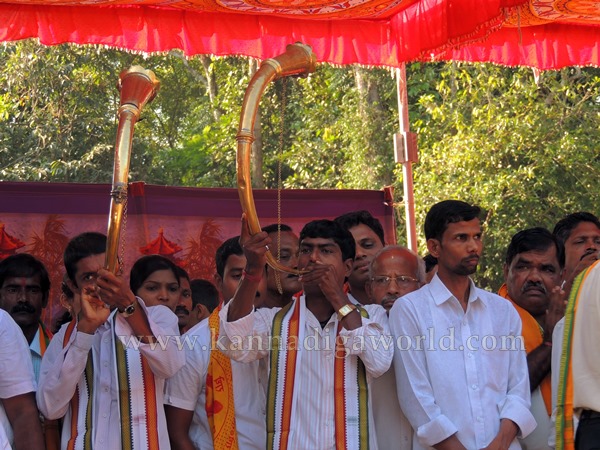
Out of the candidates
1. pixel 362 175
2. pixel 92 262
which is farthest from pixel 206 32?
pixel 362 175

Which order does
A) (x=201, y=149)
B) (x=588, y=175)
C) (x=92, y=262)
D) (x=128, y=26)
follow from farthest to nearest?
1. (x=201, y=149)
2. (x=588, y=175)
3. (x=128, y=26)
4. (x=92, y=262)

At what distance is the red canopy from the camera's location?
6.09m

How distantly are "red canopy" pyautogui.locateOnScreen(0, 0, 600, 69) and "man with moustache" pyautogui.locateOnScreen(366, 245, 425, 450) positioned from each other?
1597 millimetres

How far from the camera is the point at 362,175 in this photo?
49.8 feet

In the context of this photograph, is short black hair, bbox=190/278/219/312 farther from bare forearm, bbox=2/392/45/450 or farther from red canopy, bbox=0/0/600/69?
bare forearm, bbox=2/392/45/450

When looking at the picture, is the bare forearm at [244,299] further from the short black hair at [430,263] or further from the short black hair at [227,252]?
the short black hair at [430,263]

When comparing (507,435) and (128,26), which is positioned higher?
(128,26)

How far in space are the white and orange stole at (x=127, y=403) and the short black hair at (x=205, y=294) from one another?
1.81 meters

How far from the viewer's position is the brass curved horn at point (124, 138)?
155 inches

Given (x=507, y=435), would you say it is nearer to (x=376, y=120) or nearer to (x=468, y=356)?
(x=468, y=356)

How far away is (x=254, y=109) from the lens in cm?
427

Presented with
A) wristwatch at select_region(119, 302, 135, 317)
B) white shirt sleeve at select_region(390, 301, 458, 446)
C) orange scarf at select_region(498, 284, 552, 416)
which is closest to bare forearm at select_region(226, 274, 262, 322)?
wristwatch at select_region(119, 302, 135, 317)

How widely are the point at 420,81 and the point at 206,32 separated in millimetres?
8854

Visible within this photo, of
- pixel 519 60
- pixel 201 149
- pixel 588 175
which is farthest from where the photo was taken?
pixel 201 149
